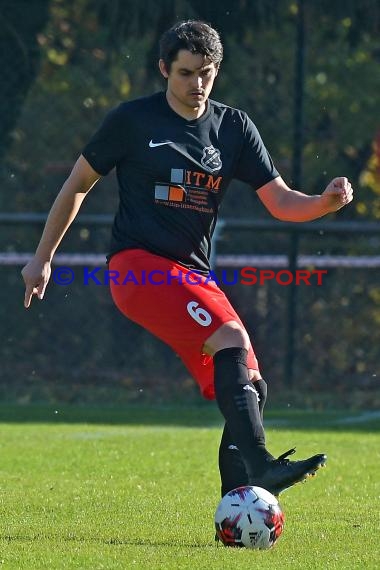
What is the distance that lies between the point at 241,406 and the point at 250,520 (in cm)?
43

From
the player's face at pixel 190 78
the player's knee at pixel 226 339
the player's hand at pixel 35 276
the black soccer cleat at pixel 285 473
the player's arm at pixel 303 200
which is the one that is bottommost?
the black soccer cleat at pixel 285 473

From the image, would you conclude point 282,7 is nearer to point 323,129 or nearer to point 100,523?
point 323,129

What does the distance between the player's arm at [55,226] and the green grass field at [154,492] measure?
37.2 inches

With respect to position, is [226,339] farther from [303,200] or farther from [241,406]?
[303,200]

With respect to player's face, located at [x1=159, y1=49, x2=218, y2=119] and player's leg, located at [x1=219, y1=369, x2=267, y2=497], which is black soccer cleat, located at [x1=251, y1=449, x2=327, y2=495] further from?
player's face, located at [x1=159, y1=49, x2=218, y2=119]

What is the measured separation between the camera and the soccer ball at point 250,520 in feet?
16.0

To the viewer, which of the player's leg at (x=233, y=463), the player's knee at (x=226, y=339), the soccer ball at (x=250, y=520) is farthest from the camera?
the player's leg at (x=233, y=463)

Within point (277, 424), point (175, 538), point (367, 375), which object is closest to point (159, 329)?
point (175, 538)

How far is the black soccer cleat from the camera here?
478 centimetres

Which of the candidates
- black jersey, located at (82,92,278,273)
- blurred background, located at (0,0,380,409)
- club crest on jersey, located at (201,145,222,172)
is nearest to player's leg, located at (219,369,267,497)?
black jersey, located at (82,92,278,273)

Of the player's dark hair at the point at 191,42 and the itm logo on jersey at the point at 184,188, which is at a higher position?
the player's dark hair at the point at 191,42

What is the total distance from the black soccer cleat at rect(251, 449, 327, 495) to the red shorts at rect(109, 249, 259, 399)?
1.61ft

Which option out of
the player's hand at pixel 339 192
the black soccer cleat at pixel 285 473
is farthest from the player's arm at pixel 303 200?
the black soccer cleat at pixel 285 473

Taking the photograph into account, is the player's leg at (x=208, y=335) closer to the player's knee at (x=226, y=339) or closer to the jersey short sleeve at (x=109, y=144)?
the player's knee at (x=226, y=339)
